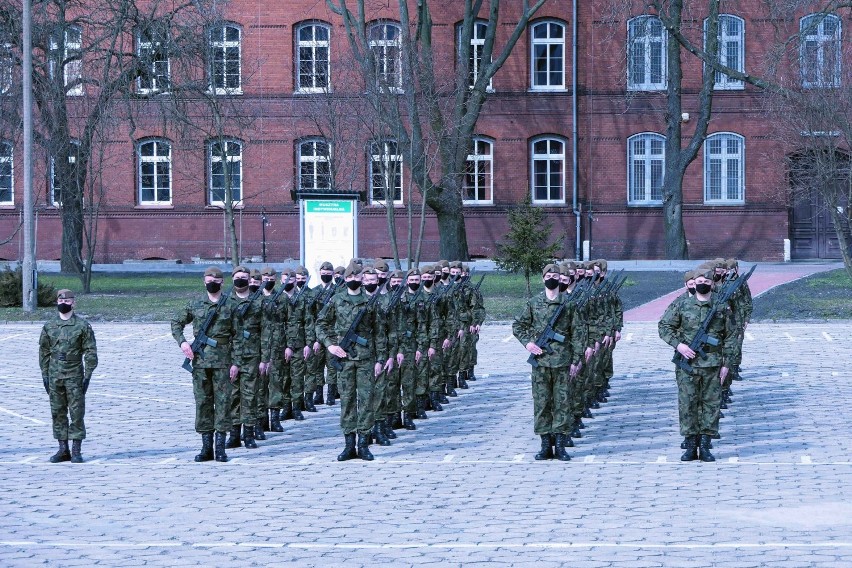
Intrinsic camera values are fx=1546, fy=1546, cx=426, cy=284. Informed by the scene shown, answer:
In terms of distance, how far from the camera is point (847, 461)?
14023 mm

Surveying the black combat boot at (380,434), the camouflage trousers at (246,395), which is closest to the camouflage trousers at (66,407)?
the camouflage trousers at (246,395)

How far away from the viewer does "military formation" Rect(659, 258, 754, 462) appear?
1435 cm

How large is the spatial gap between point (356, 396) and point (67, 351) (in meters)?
2.77

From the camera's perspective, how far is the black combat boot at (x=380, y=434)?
15.7 m

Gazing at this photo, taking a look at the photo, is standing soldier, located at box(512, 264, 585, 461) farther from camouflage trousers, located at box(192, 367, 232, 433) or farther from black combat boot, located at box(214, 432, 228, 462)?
black combat boot, located at box(214, 432, 228, 462)

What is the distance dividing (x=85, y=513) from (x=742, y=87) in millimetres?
41974

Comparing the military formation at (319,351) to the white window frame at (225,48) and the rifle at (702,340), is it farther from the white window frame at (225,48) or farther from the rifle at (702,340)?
the white window frame at (225,48)

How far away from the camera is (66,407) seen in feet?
48.2

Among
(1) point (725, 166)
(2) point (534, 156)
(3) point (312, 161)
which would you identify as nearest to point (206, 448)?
(3) point (312, 161)

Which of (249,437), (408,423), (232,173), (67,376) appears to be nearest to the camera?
(67,376)

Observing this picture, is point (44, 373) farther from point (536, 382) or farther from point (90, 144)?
point (90, 144)

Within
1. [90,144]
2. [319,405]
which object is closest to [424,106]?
[90,144]

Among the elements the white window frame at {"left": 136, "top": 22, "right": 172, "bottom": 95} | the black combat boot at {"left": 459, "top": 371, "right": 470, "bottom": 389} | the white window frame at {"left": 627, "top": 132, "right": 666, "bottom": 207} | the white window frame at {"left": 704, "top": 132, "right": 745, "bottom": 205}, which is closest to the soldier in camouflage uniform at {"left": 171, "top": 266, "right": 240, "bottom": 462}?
the black combat boot at {"left": 459, "top": 371, "right": 470, "bottom": 389}

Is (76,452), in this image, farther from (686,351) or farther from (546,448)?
(686,351)
